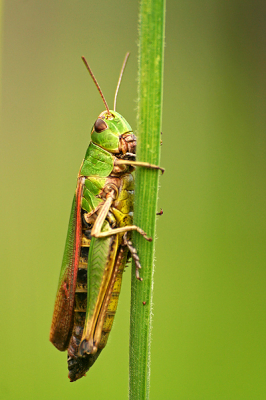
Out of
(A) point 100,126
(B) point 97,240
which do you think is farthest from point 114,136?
(B) point 97,240

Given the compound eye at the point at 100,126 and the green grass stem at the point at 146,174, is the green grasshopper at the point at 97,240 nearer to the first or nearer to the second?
the compound eye at the point at 100,126

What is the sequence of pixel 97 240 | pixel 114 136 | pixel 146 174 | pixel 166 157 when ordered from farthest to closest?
pixel 166 157, pixel 114 136, pixel 97 240, pixel 146 174

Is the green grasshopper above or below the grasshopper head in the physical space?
below

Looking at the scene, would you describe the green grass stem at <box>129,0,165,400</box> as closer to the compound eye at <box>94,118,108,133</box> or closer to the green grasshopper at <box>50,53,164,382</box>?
the green grasshopper at <box>50,53,164,382</box>

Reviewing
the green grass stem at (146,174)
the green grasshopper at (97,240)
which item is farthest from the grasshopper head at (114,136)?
the green grass stem at (146,174)

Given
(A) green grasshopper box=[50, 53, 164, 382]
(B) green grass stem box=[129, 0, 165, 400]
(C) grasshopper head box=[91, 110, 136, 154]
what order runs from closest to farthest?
Answer: (B) green grass stem box=[129, 0, 165, 400] < (A) green grasshopper box=[50, 53, 164, 382] < (C) grasshopper head box=[91, 110, 136, 154]

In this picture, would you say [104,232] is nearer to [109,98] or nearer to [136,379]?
[136,379]

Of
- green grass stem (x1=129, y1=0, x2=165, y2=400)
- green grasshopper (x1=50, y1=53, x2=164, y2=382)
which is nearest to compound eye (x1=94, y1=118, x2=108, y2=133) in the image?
green grasshopper (x1=50, y1=53, x2=164, y2=382)

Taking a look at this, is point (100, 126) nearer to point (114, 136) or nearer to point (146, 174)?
point (114, 136)
